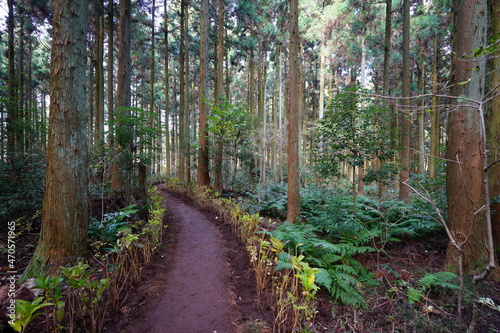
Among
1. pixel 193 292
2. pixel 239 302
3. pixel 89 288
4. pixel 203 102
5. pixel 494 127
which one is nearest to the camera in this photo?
pixel 89 288

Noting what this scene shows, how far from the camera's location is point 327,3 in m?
12.6

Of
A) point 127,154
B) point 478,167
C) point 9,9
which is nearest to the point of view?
point 478,167

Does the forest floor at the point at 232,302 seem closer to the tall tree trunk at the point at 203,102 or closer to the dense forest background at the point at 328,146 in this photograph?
the dense forest background at the point at 328,146

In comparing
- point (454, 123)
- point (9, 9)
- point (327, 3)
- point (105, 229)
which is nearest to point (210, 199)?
point (105, 229)

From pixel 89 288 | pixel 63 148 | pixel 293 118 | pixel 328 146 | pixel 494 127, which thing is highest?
pixel 293 118

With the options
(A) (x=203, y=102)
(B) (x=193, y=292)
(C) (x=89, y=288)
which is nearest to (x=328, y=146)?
(B) (x=193, y=292)

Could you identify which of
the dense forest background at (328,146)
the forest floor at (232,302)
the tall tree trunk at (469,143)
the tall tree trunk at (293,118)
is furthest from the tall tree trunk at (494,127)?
the tall tree trunk at (293,118)

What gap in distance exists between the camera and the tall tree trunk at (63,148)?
3.00 meters

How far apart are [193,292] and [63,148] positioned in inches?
111

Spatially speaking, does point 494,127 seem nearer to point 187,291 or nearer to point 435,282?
point 435,282

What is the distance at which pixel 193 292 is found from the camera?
10.4ft

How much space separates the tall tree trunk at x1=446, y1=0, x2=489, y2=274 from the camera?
342cm

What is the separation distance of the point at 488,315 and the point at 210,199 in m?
7.24

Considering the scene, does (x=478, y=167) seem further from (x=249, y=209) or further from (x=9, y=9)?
(x=9, y=9)
